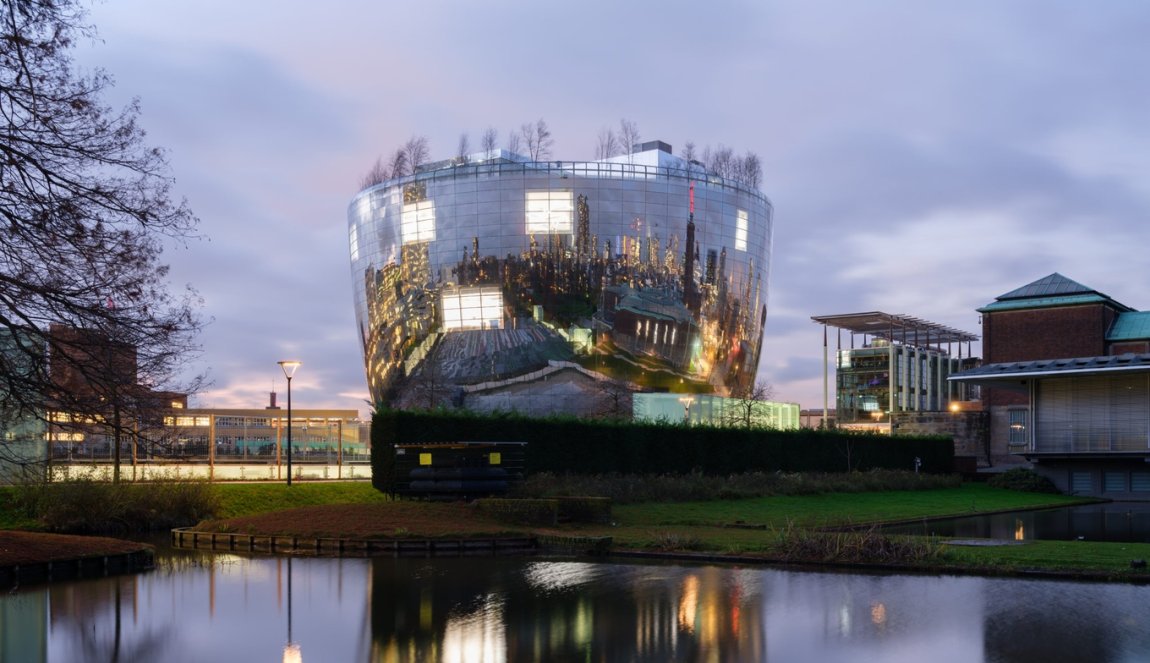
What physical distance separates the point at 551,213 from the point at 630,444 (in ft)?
163

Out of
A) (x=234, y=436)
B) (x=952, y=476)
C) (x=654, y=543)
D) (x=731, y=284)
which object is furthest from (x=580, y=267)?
(x=654, y=543)

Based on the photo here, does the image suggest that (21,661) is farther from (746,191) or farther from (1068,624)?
(746,191)

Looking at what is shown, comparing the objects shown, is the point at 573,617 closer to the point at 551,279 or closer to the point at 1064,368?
the point at 1064,368

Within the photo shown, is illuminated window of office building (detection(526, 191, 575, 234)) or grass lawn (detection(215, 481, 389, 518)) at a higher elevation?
illuminated window of office building (detection(526, 191, 575, 234))

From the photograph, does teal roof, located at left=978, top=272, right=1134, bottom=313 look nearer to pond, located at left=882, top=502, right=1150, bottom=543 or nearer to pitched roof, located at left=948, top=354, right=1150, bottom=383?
pitched roof, located at left=948, top=354, right=1150, bottom=383

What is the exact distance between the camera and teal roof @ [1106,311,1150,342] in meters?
72.9

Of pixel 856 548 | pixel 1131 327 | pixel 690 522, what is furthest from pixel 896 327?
pixel 856 548

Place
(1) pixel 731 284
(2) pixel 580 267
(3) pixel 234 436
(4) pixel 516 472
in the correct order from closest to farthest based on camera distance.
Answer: (4) pixel 516 472 < (3) pixel 234 436 < (2) pixel 580 267 < (1) pixel 731 284

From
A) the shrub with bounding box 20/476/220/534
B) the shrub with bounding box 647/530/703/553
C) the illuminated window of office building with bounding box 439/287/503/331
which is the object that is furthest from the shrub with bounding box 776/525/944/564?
the illuminated window of office building with bounding box 439/287/503/331

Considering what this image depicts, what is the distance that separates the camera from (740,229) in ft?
307

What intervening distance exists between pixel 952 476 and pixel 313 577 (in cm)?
4529

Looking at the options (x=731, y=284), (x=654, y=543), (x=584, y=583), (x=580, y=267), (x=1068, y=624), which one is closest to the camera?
(x=1068, y=624)

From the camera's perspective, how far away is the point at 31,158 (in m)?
14.8

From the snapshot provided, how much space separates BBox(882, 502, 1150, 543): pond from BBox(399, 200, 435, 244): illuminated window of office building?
2275 inches
